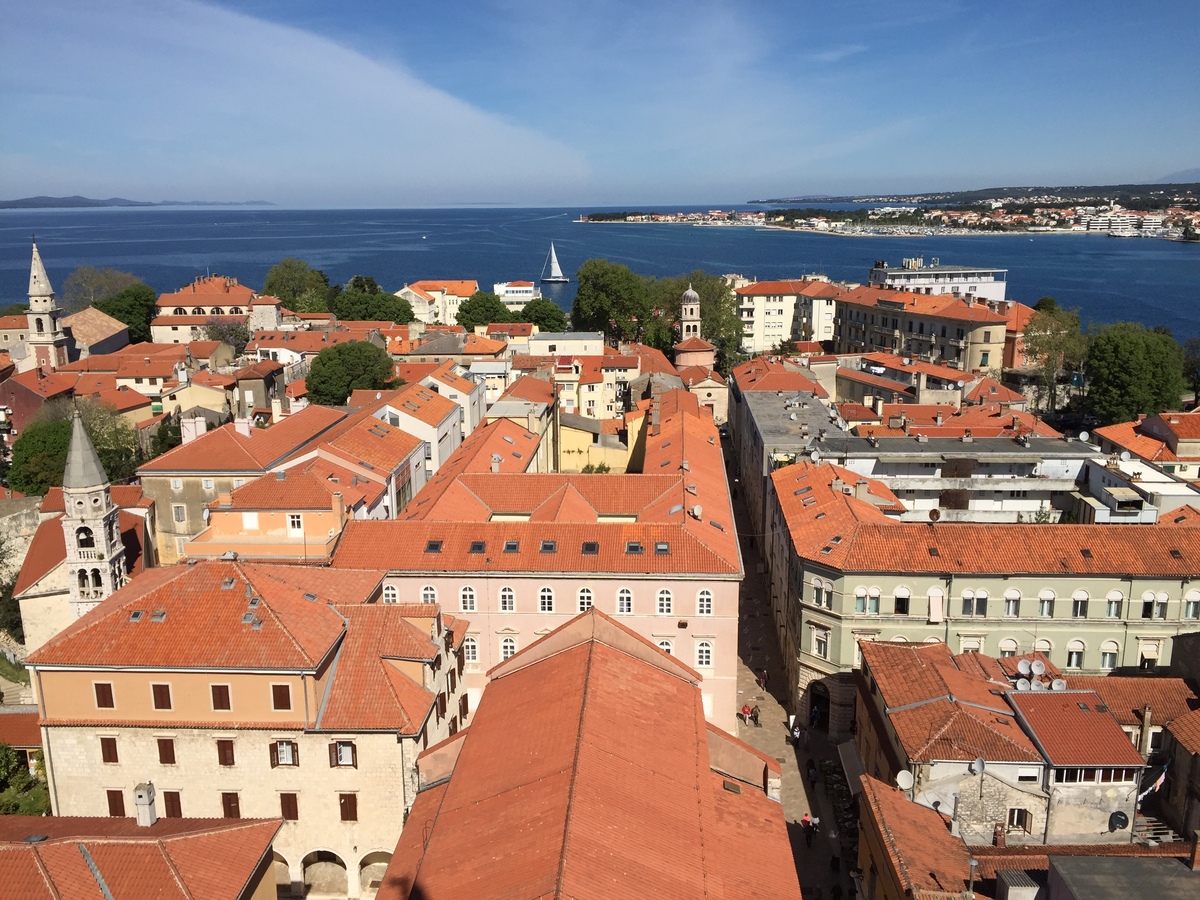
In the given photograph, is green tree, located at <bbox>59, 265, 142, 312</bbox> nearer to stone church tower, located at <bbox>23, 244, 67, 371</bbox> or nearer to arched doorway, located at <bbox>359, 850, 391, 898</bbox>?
stone church tower, located at <bbox>23, 244, 67, 371</bbox>

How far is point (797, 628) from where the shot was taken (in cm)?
3331

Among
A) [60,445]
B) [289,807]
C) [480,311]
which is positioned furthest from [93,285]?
[289,807]

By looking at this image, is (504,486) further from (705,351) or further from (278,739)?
(705,351)

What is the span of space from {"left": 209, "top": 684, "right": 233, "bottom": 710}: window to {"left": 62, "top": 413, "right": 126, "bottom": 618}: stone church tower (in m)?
11.3

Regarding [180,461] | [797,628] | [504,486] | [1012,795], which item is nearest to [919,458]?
[797,628]

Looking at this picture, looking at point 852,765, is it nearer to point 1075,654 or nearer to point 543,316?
point 1075,654

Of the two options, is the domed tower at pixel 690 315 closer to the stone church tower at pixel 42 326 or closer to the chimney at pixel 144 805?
the stone church tower at pixel 42 326

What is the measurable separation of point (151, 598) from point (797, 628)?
69.3 ft

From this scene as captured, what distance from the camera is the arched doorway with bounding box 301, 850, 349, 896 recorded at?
2523cm

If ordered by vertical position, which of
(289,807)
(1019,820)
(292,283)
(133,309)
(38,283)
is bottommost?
(289,807)

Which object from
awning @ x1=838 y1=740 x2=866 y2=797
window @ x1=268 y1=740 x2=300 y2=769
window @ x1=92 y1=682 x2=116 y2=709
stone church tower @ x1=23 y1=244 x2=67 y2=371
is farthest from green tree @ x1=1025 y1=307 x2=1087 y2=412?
stone church tower @ x1=23 y1=244 x2=67 y2=371

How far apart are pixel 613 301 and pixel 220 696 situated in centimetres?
7987

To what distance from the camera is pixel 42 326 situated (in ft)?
Answer: 251

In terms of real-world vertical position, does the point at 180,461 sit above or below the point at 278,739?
above
